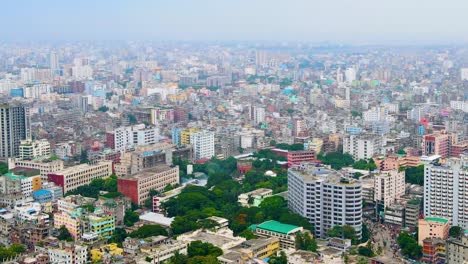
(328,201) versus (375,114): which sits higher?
(375,114)

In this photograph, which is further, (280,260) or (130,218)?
(130,218)

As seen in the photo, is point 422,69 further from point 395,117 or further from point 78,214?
point 78,214

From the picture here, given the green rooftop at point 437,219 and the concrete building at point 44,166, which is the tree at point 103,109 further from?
the green rooftop at point 437,219

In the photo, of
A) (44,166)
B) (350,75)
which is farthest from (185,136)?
(350,75)

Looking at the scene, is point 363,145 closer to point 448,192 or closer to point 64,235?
point 448,192

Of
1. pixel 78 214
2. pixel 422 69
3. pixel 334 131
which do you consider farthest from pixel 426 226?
pixel 422 69

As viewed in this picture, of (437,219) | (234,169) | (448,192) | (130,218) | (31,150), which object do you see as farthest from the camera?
(31,150)
